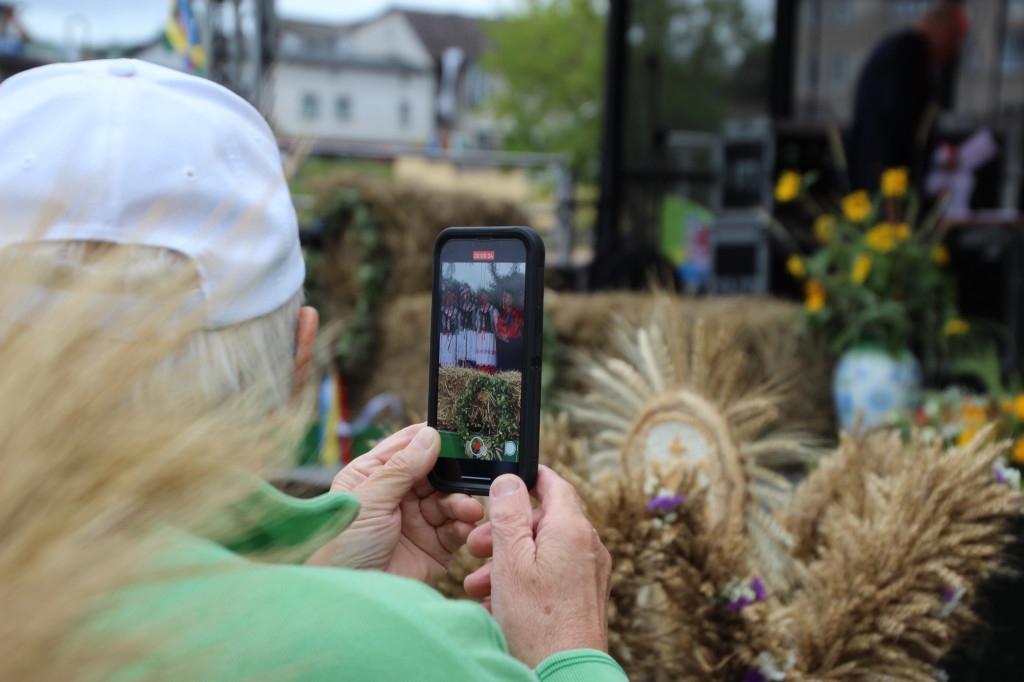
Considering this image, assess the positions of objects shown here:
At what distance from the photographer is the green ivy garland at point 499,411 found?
36.5 inches

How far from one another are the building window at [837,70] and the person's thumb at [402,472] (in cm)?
944

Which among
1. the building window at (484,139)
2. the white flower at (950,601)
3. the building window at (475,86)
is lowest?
the white flower at (950,601)

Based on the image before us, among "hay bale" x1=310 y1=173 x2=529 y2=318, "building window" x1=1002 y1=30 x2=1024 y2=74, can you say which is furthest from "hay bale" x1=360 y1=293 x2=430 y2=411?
"building window" x1=1002 y1=30 x2=1024 y2=74

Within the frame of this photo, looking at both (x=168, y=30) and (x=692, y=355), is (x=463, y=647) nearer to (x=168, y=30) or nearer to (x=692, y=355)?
(x=692, y=355)

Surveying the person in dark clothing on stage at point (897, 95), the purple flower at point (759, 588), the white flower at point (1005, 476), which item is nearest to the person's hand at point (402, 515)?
the purple flower at point (759, 588)

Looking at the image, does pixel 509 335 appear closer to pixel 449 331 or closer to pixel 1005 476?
pixel 449 331

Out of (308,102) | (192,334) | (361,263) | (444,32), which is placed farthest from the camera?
(444,32)

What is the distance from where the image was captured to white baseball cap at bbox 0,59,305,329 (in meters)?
0.72

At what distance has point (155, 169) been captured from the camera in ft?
2.52

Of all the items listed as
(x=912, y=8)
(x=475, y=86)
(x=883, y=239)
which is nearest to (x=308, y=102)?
(x=475, y=86)

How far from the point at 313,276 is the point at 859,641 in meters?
4.55

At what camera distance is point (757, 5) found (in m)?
7.97

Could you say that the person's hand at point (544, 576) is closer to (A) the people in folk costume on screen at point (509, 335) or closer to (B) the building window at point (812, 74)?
(A) the people in folk costume on screen at point (509, 335)

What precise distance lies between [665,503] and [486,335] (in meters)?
0.36
